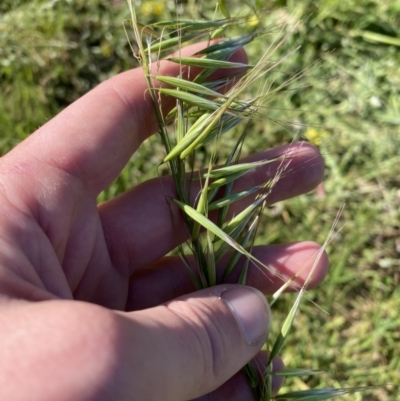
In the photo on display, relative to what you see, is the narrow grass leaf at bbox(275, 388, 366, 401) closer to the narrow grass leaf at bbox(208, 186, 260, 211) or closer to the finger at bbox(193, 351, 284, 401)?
the finger at bbox(193, 351, 284, 401)

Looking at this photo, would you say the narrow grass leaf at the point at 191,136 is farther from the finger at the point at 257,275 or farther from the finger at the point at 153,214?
the finger at the point at 257,275

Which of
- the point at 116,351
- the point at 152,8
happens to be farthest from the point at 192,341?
the point at 152,8

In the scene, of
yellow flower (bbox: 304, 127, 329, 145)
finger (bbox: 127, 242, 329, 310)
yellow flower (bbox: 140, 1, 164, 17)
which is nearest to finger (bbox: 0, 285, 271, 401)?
finger (bbox: 127, 242, 329, 310)

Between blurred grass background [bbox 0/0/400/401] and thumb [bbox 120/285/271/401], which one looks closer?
thumb [bbox 120/285/271/401]

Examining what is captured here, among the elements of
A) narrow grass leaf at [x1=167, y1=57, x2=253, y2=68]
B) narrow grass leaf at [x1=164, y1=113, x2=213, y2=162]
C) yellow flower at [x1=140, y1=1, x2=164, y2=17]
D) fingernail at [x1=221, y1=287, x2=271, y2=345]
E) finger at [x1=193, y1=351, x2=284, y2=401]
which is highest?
yellow flower at [x1=140, y1=1, x2=164, y2=17]

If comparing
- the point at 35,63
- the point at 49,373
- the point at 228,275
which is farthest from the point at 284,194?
the point at 35,63

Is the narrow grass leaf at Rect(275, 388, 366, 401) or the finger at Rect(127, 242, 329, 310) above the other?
the finger at Rect(127, 242, 329, 310)

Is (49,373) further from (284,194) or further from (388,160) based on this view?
(388,160)

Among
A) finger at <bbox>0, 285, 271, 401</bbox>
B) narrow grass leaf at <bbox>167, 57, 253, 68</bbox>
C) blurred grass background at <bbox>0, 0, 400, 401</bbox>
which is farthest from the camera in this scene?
blurred grass background at <bbox>0, 0, 400, 401</bbox>
